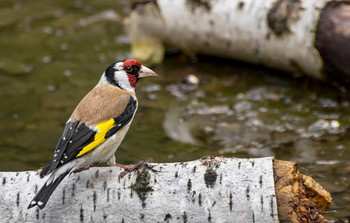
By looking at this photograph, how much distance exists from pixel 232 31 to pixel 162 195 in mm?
3978

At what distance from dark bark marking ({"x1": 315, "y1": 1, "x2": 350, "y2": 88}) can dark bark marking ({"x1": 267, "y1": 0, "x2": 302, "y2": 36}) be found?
41 centimetres

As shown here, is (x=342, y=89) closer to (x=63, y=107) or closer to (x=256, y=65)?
(x=256, y=65)

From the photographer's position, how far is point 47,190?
11.2 feet

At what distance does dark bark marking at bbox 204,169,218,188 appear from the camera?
3545mm

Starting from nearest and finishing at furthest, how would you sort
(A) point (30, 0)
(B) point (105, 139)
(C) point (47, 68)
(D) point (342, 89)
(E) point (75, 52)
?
(B) point (105, 139) → (D) point (342, 89) → (C) point (47, 68) → (E) point (75, 52) → (A) point (30, 0)

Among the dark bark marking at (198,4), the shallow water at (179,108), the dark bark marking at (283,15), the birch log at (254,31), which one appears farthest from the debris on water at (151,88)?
the dark bark marking at (283,15)

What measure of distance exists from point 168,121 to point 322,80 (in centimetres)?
200

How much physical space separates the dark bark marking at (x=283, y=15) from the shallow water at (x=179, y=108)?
721 mm

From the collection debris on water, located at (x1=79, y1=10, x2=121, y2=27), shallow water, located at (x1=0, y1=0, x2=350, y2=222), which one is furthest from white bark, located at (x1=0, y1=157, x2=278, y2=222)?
debris on water, located at (x1=79, y1=10, x2=121, y2=27)

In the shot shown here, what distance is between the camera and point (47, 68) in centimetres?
778

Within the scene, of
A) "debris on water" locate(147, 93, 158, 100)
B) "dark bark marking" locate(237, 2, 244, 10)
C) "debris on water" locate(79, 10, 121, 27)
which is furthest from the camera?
"debris on water" locate(79, 10, 121, 27)

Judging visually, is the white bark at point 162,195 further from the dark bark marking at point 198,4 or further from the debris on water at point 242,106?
the dark bark marking at point 198,4

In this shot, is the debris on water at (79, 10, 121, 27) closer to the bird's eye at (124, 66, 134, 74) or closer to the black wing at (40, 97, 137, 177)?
the bird's eye at (124, 66, 134, 74)

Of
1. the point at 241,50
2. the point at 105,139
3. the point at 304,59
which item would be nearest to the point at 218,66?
the point at 241,50
